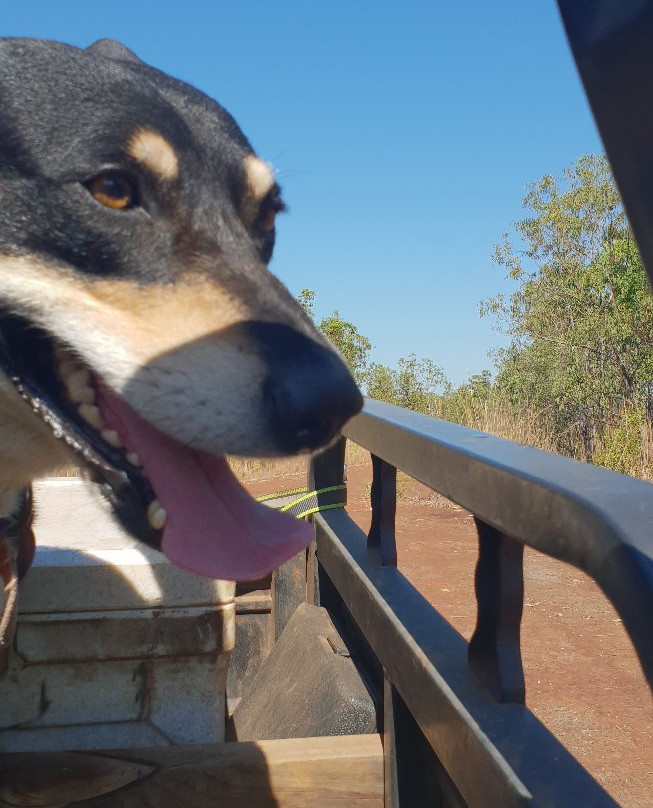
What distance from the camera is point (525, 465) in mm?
976

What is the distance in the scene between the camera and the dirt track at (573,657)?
3.89m

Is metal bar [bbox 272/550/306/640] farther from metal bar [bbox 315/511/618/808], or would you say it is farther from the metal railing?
metal bar [bbox 315/511/618/808]

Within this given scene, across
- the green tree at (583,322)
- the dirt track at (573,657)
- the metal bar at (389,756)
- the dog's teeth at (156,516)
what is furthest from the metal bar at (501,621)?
the green tree at (583,322)

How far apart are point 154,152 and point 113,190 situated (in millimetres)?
145

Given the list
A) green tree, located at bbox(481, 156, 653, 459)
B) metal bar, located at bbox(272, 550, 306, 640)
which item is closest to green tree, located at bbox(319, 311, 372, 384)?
green tree, located at bbox(481, 156, 653, 459)

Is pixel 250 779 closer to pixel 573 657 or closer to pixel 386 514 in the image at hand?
pixel 386 514

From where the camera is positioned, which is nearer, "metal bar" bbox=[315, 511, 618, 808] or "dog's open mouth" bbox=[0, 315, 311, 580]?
"metal bar" bbox=[315, 511, 618, 808]

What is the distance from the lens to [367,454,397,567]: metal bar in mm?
2176

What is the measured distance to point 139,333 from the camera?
1.76 meters

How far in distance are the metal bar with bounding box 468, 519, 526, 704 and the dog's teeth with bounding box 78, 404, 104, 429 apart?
0.89 meters

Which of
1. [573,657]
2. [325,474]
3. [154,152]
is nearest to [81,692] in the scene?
[325,474]

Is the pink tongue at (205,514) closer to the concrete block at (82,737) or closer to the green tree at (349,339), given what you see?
the concrete block at (82,737)

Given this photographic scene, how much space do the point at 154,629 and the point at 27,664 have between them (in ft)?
1.24

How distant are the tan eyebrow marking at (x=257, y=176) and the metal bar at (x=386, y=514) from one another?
86 cm
